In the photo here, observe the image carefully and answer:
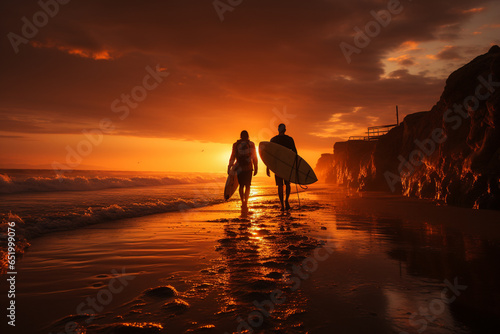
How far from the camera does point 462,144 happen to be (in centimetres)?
1306

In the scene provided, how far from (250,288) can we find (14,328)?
1.97 m

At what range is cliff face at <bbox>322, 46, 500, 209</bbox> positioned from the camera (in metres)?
10.4

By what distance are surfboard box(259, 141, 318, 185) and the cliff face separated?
5.94m

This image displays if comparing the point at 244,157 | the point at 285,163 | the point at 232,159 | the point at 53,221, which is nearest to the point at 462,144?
the point at 285,163

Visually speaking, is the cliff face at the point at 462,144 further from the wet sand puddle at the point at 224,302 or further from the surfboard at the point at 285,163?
the wet sand puddle at the point at 224,302

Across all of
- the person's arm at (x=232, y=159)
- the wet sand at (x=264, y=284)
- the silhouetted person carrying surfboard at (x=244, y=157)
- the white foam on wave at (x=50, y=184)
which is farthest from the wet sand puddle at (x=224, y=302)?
the white foam on wave at (x=50, y=184)

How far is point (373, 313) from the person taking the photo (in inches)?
93.6

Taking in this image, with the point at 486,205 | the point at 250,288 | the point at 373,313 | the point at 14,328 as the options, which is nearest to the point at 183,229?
the point at 250,288

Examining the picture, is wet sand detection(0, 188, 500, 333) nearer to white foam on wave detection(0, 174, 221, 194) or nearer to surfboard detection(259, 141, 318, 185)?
surfboard detection(259, 141, 318, 185)

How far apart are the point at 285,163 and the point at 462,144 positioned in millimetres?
8468

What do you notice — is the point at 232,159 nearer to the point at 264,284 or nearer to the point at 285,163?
the point at 285,163

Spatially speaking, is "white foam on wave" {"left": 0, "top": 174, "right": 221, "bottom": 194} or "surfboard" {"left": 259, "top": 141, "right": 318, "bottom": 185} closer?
"surfboard" {"left": 259, "top": 141, "right": 318, "bottom": 185}

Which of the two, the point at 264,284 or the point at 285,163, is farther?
the point at 285,163

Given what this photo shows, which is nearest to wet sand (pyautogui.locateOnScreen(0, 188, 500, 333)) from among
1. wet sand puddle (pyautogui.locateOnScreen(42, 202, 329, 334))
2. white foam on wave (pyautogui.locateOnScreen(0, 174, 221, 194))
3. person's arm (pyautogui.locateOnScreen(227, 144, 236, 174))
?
wet sand puddle (pyautogui.locateOnScreen(42, 202, 329, 334))
